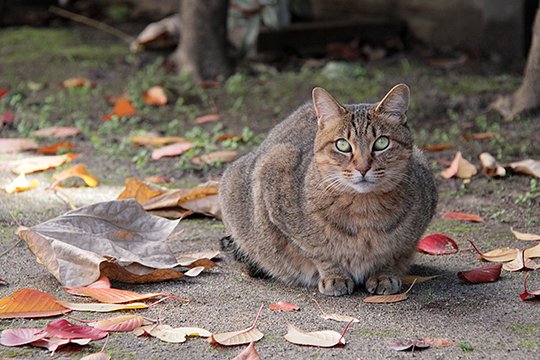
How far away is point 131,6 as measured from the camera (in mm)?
10242

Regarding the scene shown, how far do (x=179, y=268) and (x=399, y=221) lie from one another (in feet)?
3.04

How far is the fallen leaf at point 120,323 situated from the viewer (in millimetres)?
3111

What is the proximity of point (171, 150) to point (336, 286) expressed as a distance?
7.34ft

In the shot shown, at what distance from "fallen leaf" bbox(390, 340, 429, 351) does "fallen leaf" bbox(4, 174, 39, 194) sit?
8.60 feet

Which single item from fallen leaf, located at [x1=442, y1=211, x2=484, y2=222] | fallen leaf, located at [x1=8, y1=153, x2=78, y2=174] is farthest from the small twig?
fallen leaf, located at [x1=442, y1=211, x2=484, y2=222]

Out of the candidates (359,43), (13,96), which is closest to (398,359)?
(13,96)

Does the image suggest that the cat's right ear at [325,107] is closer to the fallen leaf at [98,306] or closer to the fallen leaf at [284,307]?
the fallen leaf at [284,307]

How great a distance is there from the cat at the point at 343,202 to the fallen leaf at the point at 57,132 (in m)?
2.45

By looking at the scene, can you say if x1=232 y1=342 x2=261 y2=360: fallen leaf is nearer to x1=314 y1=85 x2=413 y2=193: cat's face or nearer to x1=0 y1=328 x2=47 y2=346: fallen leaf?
x1=0 y1=328 x2=47 y2=346: fallen leaf

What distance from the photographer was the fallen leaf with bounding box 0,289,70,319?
3.23 meters

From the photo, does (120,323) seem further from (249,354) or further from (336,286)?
(336,286)

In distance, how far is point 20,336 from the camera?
298 centimetres

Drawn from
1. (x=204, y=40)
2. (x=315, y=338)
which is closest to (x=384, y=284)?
(x=315, y=338)

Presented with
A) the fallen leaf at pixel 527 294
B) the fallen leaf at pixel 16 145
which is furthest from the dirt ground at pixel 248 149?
the fallen leaf at pixel 16 145
